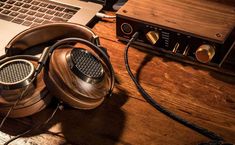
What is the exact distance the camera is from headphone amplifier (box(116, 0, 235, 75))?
0.64 m

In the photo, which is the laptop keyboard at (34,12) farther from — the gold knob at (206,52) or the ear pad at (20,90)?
the gold knob at (206,52)

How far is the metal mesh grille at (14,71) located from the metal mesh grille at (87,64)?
3.8 inches

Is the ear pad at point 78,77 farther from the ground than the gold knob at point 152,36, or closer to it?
farther from the ground

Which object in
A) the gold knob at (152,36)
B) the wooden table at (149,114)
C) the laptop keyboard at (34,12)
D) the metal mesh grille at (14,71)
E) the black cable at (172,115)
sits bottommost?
the wooden table at (149,114)

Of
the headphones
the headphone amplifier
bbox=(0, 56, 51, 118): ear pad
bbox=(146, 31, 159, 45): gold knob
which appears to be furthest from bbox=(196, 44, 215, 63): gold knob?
bbox=(0, 56, 51, 118): ear pad

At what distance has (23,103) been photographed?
53 centimetres

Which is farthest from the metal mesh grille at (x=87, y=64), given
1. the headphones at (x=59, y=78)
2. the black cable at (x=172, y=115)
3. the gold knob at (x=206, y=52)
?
the gold knob at (x=206, y=52)

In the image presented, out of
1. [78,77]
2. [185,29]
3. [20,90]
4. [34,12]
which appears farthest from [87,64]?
[34,12]

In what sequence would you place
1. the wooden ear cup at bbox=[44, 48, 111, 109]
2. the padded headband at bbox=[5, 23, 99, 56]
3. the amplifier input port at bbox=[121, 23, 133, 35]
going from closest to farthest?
the wooden ear cup at bbox=[44, 48, 111, 109], the padded headband at bbox=[5, 23, 99, 56], the amplifier input port at bbox=[121, 23, 133, 35]

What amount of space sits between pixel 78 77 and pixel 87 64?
36mm

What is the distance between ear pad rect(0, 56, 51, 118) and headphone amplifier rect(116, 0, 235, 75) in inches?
10.7

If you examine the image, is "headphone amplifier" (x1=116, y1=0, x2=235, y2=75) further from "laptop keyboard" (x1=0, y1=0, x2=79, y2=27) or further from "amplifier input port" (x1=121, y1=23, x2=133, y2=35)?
"laptop keyboard" (x1=0, y1=0, x2=79, y2=27)

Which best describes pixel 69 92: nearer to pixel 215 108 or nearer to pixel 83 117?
pixel 83 117

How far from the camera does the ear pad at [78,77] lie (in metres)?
0.50
